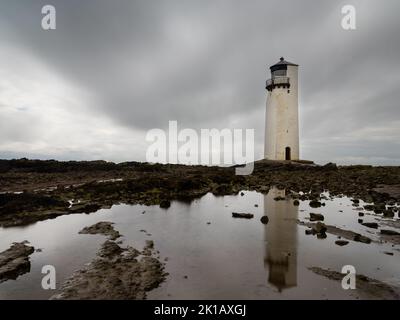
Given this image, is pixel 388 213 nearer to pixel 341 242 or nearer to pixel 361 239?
pixel 361 239

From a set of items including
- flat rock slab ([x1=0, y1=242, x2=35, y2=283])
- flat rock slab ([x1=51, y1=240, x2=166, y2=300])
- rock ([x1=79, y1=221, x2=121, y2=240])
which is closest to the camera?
flat rock slab ([x1=51, y1=240, x2=166, y2=300])

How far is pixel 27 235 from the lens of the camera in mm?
11906

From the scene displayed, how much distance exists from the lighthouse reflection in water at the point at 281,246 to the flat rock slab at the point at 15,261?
6283mm

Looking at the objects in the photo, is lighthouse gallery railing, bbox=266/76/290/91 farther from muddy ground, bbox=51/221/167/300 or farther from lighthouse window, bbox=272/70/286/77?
muddy ground, bbox=51/221/167/300

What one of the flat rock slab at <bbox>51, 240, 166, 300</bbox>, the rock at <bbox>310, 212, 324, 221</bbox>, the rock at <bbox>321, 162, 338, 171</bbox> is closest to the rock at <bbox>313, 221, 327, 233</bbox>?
the rock at <bbox>310, 212, 324, 221</bbox>

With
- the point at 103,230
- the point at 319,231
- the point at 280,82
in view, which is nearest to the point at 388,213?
the point at 319,231

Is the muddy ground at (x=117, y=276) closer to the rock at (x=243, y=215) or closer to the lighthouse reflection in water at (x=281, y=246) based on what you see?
the lighthouse reflection in water at (x=281, y=246)

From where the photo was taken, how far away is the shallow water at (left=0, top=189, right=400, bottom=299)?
7070 mm

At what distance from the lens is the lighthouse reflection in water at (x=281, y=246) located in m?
7.65

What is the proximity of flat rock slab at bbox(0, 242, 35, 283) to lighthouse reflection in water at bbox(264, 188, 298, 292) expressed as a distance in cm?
628

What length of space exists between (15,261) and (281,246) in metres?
7.80

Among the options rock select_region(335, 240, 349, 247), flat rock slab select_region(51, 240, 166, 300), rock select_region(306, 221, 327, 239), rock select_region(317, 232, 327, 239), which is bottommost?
flat rock slab select_region(51, 240, 166, 300)

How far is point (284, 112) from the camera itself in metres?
45.3

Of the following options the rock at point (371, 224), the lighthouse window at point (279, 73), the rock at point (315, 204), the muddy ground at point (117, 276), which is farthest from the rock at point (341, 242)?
the lighthouse window at point (279, 73)
